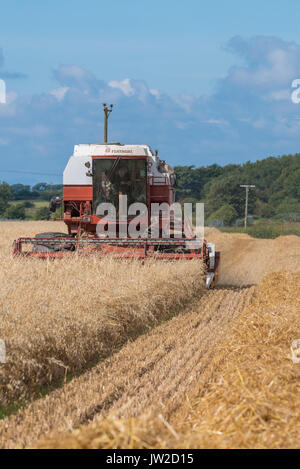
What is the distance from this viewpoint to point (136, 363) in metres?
6.24

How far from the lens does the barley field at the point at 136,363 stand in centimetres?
372

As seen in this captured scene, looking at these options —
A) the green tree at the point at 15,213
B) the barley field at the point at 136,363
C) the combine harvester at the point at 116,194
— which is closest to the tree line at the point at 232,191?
the green tree at the point at 15,213

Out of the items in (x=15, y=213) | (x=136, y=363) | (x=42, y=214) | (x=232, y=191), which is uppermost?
(x=232, y=191)

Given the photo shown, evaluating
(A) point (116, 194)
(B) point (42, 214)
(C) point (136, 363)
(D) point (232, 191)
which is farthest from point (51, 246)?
(D) point (232, 191)

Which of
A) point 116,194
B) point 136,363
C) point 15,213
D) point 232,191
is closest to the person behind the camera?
point 136,363

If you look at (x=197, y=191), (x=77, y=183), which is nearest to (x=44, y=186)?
(x=197, y=191)

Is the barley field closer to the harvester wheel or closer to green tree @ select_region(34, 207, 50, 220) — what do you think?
the harvester wheel

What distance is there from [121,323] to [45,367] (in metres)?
1.89

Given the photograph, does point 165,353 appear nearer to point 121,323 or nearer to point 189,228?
point 121,323

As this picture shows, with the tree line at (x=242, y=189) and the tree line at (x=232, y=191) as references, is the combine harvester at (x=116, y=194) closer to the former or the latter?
the tree line at (x=232, y=191)

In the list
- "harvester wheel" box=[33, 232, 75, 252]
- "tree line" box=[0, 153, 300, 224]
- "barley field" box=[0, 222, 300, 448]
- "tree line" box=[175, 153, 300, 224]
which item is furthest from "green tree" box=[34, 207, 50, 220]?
"barley field" box=[0, 222, 300, 448]

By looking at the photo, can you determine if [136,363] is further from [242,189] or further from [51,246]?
[242,189]

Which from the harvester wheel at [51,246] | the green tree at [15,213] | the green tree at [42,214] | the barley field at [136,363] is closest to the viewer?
the barley field at [136,363]

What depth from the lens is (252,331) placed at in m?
6.43
